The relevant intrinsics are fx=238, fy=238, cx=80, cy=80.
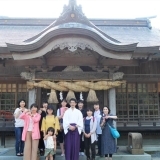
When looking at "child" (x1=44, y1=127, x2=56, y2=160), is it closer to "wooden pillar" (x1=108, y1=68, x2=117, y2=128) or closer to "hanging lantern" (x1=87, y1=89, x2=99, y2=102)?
"hanging lantern" (x1=87, y1=89, x2=99, y2=102)

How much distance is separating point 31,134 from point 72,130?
1.14m

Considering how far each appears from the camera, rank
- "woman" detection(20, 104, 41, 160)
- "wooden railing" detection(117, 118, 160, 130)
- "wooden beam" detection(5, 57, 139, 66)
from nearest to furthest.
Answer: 1. "woman" detection(20, 104, 41, 160)
2. "wooden beam" detection(5, 57, 139, 66)
3. "wooden railing" detection(117, 118, 160, 130)

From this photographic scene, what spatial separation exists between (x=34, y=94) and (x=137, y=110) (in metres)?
4.27

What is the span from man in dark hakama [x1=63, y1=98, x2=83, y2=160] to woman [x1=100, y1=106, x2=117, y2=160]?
2.35 ft

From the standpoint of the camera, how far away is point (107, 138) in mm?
6668

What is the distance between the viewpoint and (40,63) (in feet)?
28.0

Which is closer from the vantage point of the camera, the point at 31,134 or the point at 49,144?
the point at 49,144

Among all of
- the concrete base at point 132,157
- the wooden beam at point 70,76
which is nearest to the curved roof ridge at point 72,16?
the wooden beam at point 70,76

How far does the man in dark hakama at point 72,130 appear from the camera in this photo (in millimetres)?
6395

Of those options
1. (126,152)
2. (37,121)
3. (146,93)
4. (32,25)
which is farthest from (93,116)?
(32,25)

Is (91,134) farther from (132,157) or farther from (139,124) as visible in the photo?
(139,124)

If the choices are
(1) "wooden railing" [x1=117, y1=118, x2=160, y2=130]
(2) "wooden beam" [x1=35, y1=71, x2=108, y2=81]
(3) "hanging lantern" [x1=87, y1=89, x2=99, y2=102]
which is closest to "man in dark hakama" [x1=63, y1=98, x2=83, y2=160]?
(3) "hanging lantern" [x1=87, y1=89, x2=99, y2=102]

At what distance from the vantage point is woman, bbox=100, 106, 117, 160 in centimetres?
661

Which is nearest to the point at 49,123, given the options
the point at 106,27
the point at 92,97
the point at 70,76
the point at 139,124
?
the point at 92,97
